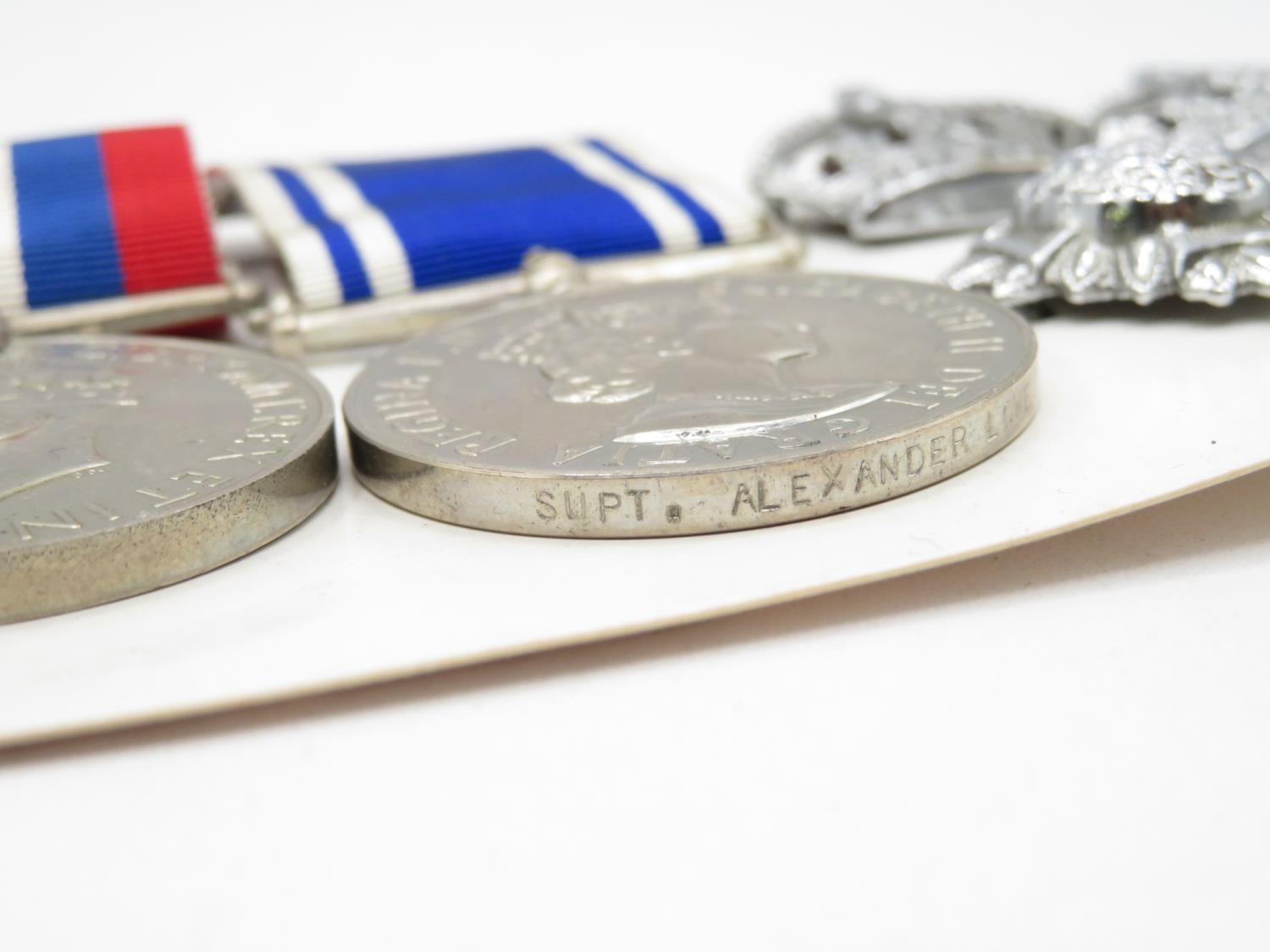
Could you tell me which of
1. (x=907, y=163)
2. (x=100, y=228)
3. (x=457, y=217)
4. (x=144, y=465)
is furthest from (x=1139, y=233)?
(x=100, y=228)

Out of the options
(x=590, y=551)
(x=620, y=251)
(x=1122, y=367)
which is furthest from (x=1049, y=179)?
(x=590, y=551)

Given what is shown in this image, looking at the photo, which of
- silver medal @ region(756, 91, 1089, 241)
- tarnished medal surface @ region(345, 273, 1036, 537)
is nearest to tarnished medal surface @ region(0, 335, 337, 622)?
tarnished medal surface @ region(345, 273, 1036, 537)

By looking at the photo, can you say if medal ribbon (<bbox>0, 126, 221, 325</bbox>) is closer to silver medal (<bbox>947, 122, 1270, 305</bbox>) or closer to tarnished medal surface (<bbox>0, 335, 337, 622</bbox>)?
tarnished medal surface (<bbox>0, 335, 337, 622</bbox>)

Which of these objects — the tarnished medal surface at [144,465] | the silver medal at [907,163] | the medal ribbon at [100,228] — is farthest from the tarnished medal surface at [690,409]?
the silver medal at [907,163]

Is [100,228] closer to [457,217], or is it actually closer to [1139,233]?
[457,217]

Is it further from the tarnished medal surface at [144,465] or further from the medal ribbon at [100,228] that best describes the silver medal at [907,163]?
the tarnished medal surface at [144,465]

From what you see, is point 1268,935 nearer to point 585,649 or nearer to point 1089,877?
point 1089,877

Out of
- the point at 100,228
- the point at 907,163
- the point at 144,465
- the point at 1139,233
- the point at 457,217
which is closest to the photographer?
the point at 144,465
